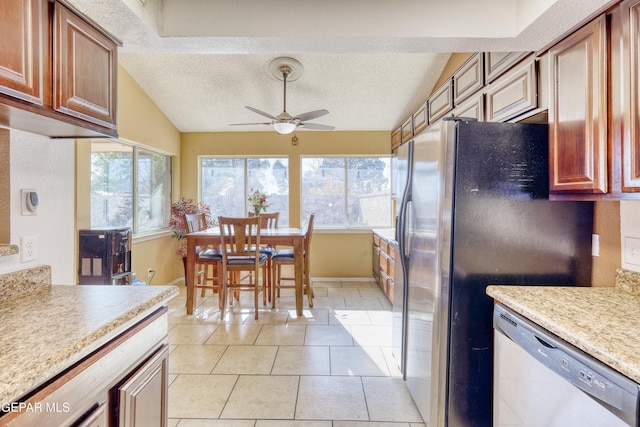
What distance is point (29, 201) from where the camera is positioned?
1.43 metres

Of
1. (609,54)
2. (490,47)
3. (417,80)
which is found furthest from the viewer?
(417,80)

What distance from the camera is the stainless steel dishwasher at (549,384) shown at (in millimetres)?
878

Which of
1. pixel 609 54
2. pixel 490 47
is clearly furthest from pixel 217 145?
pixel 609 54

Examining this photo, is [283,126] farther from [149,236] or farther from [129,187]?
[149,236]

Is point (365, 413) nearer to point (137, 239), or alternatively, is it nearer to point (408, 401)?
point (408, 401)

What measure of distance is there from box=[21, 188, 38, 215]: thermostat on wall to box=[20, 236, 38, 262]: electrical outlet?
0.12m

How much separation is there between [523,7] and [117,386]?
7.63 ft

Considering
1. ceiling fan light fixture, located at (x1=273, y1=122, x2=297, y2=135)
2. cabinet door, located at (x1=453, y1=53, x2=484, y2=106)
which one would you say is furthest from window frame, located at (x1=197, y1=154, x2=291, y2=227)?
cabinet door, located at (x1=453, y1=53, x2=484, y2=106)

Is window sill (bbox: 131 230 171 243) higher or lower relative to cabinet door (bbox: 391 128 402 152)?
lower

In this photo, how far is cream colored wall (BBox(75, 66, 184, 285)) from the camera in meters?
3.08

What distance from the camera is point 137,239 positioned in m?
3.99

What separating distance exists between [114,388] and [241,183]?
433 cm

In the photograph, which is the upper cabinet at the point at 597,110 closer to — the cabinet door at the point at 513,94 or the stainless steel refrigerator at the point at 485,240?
the stainless steel refrigerator at the point at 485,240

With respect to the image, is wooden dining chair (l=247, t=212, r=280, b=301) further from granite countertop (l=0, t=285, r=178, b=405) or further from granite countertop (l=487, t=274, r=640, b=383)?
granite countertop (l=487, t=274, r=640, b=383)
